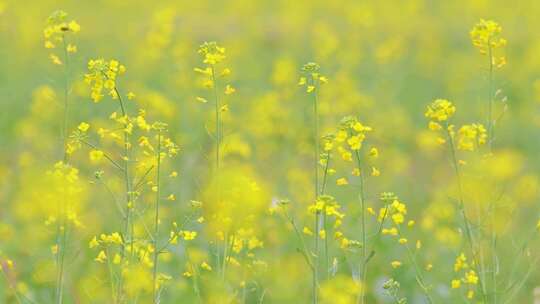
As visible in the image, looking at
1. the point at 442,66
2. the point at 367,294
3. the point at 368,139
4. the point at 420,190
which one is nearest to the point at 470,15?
the point at 442,66

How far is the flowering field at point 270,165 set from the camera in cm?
332

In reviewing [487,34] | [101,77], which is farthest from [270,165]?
[101,77]

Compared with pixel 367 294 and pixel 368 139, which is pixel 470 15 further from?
pixel 367 294

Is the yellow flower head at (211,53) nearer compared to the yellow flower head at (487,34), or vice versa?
the yellow flower head at (211,53)

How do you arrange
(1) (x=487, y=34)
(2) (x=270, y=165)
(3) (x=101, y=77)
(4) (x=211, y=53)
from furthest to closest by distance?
(2) (x=270, y=165), (1) (x=487, y=34), (4) (x=211, y=53), (3) (x=101, y=77)

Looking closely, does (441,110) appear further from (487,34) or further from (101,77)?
(101,77)

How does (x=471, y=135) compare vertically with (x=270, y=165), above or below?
above

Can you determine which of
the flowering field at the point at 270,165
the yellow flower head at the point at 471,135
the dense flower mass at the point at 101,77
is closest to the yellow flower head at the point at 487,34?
the flowering field at the point at 270,165

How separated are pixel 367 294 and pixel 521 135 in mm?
4850

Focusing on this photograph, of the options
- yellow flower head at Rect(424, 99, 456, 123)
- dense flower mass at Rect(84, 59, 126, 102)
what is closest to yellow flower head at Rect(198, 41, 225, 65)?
dense flower mass at Rect(84, 59, 126, 102)

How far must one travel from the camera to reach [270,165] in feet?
23.9

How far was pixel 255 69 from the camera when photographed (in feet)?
35.8

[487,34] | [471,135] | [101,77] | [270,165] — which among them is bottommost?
[270,165]

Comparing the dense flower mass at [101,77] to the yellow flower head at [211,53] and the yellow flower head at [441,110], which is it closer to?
the yellow flower head at [211,53]
